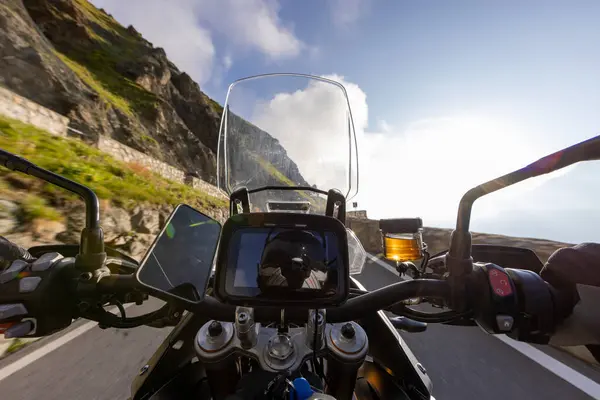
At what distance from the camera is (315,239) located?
1092mm

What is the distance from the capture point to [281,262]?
103 cm

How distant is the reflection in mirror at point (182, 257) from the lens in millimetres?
994

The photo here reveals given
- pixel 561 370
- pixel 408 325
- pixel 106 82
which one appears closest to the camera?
pixel 408 325

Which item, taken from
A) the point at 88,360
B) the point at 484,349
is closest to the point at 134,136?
the point at 88,360

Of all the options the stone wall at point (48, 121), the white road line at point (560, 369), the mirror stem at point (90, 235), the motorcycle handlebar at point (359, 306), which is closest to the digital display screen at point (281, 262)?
the motorcycle handlebar at point (359, 306)

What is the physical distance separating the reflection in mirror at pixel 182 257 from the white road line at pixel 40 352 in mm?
3330

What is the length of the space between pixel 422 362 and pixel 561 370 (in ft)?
4.53

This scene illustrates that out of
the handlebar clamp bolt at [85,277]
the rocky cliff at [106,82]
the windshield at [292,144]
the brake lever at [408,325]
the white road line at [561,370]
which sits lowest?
the white road line at [561,370]

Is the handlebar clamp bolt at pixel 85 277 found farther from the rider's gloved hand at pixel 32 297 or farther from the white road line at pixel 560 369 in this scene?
the white road line at pixel 560 369

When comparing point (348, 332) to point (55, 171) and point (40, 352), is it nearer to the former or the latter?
point (40, 352)

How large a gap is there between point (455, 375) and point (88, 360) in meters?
3.87

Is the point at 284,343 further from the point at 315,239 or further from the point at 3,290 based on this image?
the point at 3,290

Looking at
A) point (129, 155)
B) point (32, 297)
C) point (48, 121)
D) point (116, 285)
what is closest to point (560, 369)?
point (116, 285)

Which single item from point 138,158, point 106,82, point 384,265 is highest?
point 106,82
